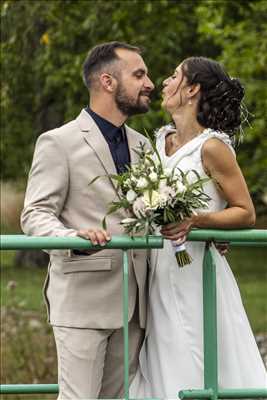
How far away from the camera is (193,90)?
6.35 m

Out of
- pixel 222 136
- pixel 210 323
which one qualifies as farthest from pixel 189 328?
pixel 222 136

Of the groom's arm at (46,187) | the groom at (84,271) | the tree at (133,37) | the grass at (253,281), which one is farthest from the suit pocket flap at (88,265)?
the grass at (253,281)

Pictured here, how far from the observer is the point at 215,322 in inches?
229

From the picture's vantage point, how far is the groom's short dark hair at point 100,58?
21.4 ft

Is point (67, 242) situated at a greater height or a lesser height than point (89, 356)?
greater

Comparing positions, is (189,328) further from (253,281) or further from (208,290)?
(253,281)

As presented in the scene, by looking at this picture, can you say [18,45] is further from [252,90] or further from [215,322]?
[215,322]

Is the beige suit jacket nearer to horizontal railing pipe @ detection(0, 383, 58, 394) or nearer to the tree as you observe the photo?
horizontal railing pipe @ detection(0, 383, 58, 394)

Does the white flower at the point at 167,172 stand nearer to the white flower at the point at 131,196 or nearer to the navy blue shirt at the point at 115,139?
the white flower at the point at 131,196

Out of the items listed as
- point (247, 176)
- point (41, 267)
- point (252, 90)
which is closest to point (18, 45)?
point (252, 90)

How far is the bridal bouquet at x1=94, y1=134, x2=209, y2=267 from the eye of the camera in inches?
223

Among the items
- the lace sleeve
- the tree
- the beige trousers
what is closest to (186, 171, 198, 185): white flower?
the lace sleeve

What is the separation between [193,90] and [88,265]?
0.90m

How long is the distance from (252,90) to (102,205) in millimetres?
13081
